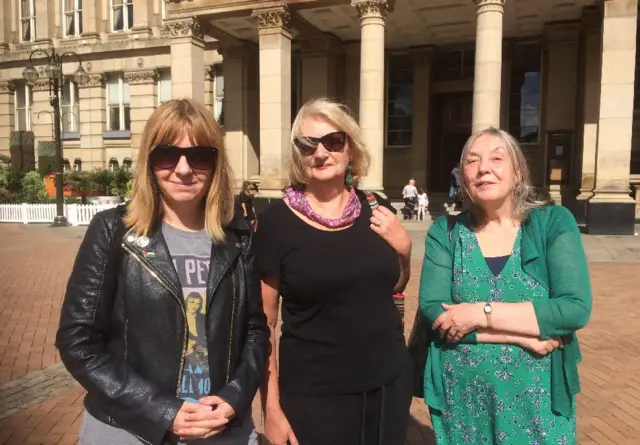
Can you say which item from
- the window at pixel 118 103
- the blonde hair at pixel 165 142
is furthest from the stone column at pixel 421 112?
the blonde hair at pixel 165 142

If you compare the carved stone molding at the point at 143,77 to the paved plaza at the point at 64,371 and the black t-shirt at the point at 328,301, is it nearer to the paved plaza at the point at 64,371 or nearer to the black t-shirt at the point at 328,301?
the paved plaza at the point at 64,371

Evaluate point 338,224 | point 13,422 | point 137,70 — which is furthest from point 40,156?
point 338,224

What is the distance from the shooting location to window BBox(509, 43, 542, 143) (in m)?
21.1

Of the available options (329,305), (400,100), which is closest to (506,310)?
(329,305)

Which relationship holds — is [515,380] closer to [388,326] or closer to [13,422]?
[388,326]

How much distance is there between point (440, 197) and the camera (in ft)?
73.7

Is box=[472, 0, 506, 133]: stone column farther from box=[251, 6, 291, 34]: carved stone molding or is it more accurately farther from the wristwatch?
the wristwatch

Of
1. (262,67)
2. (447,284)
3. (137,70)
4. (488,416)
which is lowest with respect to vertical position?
(488,416)

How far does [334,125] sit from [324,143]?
0.10m

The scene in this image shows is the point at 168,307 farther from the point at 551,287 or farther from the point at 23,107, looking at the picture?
the point at 23,107

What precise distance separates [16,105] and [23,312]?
100ft

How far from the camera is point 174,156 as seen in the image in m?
2.00

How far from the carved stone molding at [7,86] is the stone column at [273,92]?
73.9ft

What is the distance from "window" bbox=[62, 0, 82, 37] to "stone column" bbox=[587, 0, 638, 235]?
27829 millimetres
